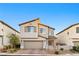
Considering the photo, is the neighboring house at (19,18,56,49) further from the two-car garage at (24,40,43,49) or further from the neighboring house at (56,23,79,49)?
the neighboring house at (56,23,79,49)

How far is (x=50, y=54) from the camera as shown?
351 inches

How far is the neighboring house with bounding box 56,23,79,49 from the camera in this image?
349 inches

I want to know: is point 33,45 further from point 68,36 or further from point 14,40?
point 68,36

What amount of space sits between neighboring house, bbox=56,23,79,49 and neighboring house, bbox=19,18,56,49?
20cm

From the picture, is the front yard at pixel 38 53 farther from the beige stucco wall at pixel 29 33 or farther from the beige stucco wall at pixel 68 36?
the beige stucco wall at pixel 29 33

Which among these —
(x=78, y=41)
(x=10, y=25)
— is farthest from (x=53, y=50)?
(x=10, y=25)

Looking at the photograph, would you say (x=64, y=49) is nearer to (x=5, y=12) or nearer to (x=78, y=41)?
(x=78, y=41)

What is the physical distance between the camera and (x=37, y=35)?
8.91 metres

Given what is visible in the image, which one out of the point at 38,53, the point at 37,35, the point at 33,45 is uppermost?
the point at 37,35

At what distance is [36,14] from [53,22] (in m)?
0.47

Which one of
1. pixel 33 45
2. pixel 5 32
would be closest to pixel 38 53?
pixel 33 45

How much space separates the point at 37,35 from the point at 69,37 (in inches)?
31.5

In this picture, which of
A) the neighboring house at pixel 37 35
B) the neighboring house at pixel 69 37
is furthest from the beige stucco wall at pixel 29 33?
the neighboring house at pixel 69 37

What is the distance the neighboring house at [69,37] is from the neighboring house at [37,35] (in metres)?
0.20
